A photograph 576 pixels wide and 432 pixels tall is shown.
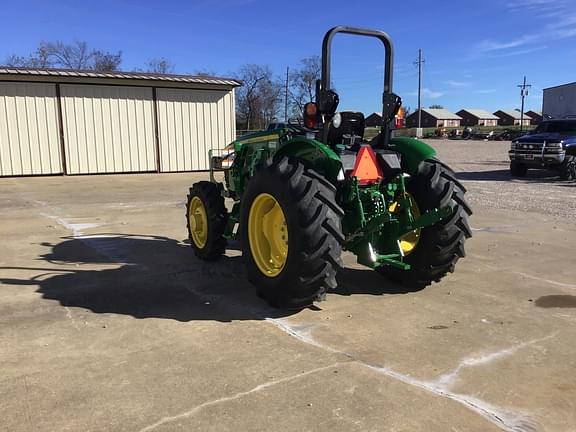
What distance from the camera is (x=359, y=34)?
479 centimetres

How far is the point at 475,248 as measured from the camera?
7070 millimetres

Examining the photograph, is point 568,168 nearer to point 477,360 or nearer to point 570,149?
point 570,149

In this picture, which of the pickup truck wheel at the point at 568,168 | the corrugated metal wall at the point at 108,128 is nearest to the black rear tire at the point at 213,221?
the corrugated metal wall at the point at 108,128

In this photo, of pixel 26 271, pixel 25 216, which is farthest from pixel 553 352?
pixel 25 216

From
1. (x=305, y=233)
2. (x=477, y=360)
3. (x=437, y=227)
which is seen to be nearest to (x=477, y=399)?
(x=477, y=360)

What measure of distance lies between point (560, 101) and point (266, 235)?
31.8m

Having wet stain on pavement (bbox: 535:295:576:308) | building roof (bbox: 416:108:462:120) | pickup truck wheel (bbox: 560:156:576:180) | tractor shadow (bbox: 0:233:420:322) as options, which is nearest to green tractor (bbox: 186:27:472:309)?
tractor shadow (bbox: 0:233:420:322)

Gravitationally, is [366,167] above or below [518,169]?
above

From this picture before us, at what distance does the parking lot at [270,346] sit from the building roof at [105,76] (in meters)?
10.9

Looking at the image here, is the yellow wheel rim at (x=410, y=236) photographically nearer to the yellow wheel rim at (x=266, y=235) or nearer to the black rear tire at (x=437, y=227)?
the black rear tire at (x=437, y=227)

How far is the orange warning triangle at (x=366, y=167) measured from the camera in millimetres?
4508

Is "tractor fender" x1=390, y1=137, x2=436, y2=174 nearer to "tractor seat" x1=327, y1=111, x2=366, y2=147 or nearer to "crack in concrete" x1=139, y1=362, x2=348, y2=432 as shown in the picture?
"tractor seat" x1=327, y1=111, x2=366, y2=147

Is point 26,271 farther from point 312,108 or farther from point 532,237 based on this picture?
point 532,237

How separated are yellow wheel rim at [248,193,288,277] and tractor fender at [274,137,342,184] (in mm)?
470
